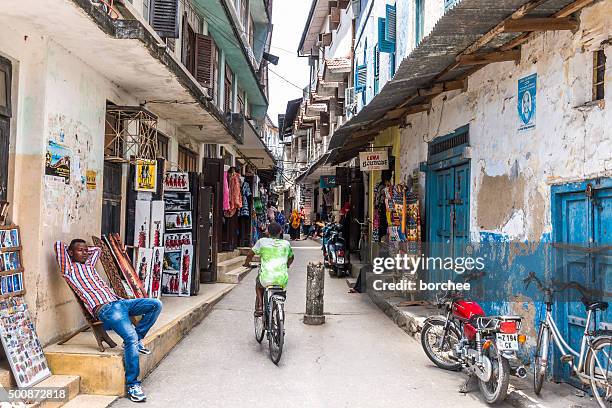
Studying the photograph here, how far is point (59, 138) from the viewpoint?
5.93 m

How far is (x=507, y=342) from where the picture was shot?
210 inches

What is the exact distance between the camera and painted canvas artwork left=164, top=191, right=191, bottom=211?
10336 mm

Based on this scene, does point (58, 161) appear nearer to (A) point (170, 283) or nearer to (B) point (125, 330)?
(B) point (125, 330)

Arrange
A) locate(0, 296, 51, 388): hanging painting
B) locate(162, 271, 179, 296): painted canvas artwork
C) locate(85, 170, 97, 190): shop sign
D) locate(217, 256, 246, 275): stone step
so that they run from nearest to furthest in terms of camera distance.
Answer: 1. locate(0, 296, 51, 388): hanging painting
2. locate(85, 170, 97, 190): shop sign
3. locate(162, 271, 179, 296): painted canvas artwork
4. locate(217, 256, 246, 275): stone step

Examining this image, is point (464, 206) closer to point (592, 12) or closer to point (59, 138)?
point (592, 12)

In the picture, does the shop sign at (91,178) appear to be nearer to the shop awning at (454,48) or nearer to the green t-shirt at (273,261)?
the green t-shirt at (273,261)

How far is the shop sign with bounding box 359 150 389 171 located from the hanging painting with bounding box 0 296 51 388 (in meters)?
9.45

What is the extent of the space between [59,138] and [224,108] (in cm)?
1097

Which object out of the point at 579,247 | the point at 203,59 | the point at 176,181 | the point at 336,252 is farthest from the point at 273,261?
the point at 336,252

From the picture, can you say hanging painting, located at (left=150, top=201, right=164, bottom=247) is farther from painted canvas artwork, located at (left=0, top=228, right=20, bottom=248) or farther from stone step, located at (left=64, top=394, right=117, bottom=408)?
stone step, located at (left=64, top=394, right=117, bottom=408)

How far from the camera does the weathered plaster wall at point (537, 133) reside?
536 centimetres

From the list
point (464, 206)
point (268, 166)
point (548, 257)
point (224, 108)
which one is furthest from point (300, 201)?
point (548, 257)

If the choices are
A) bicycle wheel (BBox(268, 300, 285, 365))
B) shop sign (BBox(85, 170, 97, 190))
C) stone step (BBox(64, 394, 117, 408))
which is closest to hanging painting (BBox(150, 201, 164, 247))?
shop sign (BBox(85, 170, 97, 190))

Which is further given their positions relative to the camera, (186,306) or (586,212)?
(186,306)
